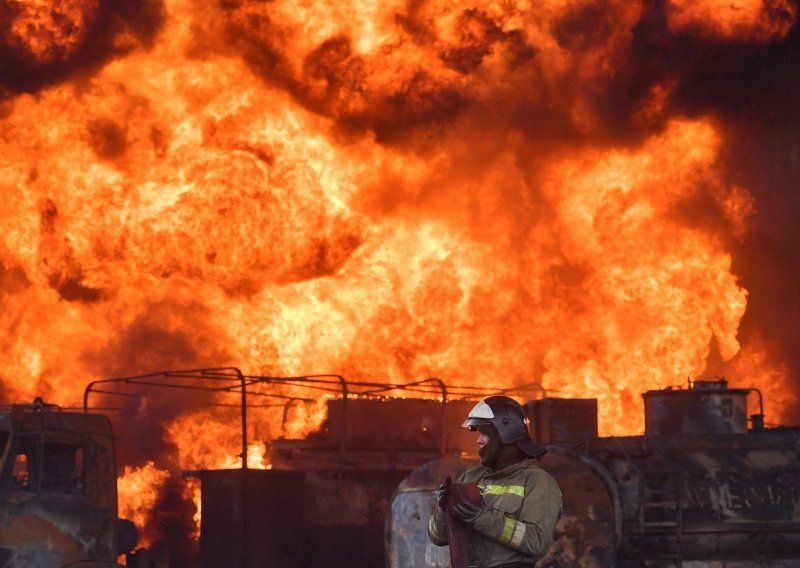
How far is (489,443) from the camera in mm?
8352

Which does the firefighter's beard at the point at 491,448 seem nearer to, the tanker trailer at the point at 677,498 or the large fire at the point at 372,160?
the tanker trailer at the point at 677,498

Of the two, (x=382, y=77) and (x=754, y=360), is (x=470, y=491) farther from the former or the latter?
(x=754, y=360)

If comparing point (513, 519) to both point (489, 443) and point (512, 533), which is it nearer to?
point (512, 533)

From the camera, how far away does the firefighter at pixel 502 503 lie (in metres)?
7.82

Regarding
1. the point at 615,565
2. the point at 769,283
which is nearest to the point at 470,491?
the point at 615,565

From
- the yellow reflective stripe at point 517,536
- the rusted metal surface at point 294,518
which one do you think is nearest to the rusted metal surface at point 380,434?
the rusted metal surface at point 294,518

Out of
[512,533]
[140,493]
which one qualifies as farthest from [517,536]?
[140,493]

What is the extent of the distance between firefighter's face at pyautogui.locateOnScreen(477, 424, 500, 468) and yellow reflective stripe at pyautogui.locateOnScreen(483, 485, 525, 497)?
0.23m

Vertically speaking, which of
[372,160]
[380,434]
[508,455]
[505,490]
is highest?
[372,160]

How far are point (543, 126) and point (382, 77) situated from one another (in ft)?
17.7

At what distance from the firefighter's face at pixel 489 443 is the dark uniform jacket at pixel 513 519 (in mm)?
116

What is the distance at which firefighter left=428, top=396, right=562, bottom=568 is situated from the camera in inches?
308

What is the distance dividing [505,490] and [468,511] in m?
0.43

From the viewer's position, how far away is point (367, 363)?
39938 mm
